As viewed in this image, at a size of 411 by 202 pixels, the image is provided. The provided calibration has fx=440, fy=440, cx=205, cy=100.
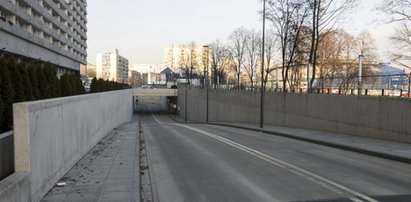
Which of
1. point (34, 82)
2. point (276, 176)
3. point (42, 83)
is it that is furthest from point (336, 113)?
point (34, 82)

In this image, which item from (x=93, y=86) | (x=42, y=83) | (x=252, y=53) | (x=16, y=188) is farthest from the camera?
(x=252, y=53)

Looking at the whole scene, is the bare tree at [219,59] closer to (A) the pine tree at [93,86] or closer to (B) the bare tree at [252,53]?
(B) the bare tree at [252,53]

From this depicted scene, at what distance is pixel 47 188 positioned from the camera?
8.20 meters

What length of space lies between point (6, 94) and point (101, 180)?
299cm

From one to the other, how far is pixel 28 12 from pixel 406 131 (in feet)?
204

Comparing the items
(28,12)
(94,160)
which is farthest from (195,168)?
(28,12)

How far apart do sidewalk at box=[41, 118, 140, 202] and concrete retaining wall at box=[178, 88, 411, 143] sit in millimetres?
11443

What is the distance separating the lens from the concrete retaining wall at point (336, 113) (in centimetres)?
1873

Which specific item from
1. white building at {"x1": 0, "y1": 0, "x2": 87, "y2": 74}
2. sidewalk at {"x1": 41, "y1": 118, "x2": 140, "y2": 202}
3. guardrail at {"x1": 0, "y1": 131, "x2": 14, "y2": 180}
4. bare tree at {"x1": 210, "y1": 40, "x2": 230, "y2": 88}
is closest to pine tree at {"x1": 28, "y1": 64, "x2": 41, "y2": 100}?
sidewalk at {"x1": 41, "y1": 118, "x2": 140, "y2": 202}

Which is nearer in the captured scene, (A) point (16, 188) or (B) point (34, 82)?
(A) point (16, 188)

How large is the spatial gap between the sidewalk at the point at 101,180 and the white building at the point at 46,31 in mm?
21784

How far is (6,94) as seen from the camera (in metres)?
10.0

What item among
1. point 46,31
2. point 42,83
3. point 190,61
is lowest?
point 42,83

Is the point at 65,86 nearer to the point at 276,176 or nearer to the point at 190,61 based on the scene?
the point at 276,176
